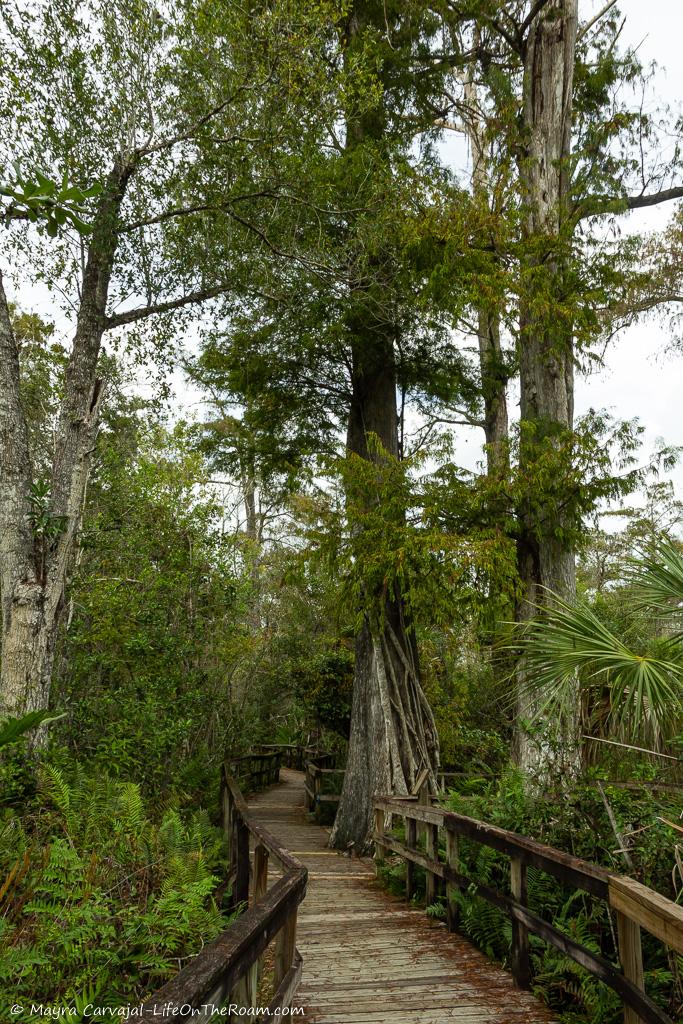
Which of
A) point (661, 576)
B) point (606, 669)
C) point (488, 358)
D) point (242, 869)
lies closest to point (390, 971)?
point (242, 869)

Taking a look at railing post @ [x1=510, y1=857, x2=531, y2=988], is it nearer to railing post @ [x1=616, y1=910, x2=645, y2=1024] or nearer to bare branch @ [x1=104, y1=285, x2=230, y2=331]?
railing post @ [x1=616, y1=910, x2=645, y2=1024]

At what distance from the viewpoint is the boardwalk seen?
155 inches

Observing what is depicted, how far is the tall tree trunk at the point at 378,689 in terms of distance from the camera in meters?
11.1

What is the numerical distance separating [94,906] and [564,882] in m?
2.88

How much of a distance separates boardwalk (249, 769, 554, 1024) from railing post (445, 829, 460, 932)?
116 mm

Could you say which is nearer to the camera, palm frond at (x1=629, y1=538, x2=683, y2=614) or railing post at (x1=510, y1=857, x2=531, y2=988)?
railing post at (x1=510, y1=857, x2=531, y2=988)

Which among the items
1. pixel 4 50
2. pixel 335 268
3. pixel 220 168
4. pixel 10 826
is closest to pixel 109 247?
pixel 220 168

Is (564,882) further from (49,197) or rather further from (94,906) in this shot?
(49,197)

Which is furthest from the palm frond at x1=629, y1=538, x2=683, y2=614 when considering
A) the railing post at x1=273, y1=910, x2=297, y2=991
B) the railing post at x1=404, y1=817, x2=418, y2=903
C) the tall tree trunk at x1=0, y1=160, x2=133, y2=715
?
the tall tree trunk at x1=0, y1=160, x2=133, y2=715

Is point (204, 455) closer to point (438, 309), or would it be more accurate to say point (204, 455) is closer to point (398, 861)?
point (438, 309)

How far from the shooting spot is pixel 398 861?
8.57 m

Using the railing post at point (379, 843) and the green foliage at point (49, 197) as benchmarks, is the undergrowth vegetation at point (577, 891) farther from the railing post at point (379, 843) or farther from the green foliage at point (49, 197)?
the green foliage at point (49, 197)

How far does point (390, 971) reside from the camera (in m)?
4.66

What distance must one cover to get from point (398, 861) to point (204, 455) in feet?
26.9
